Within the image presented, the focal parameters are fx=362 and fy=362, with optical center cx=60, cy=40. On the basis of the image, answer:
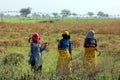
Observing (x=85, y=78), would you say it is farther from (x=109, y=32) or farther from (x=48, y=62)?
(x=109, y=32)

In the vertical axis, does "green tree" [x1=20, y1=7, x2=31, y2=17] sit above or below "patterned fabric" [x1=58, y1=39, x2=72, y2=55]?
below

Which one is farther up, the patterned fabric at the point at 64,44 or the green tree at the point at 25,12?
the patterned fabric at the point at 64,44

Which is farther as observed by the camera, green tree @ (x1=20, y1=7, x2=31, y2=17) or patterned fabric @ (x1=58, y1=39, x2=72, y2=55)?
green tree @ (x1=20, y1=7, x2=31, y2=17)

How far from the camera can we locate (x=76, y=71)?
789cm

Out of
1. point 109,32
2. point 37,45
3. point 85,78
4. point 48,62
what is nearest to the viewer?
point 85,78

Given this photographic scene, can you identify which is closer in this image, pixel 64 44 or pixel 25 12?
pixel 64 44

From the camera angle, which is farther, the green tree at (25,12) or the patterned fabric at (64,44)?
the green tree at (25,12)

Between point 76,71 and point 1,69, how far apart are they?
1683 millimetres

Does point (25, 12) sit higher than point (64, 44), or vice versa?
point (64, 44)

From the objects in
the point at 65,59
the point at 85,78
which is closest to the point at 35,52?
the point at 65,59

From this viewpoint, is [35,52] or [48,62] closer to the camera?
[35,52]

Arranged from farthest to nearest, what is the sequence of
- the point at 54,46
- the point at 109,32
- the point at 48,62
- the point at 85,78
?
the point at 109,32 < the point at 54,46 < the point at 48,62 < the point at 85,78

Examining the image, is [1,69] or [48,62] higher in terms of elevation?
[1,69]

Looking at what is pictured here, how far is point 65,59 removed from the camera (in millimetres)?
10516
